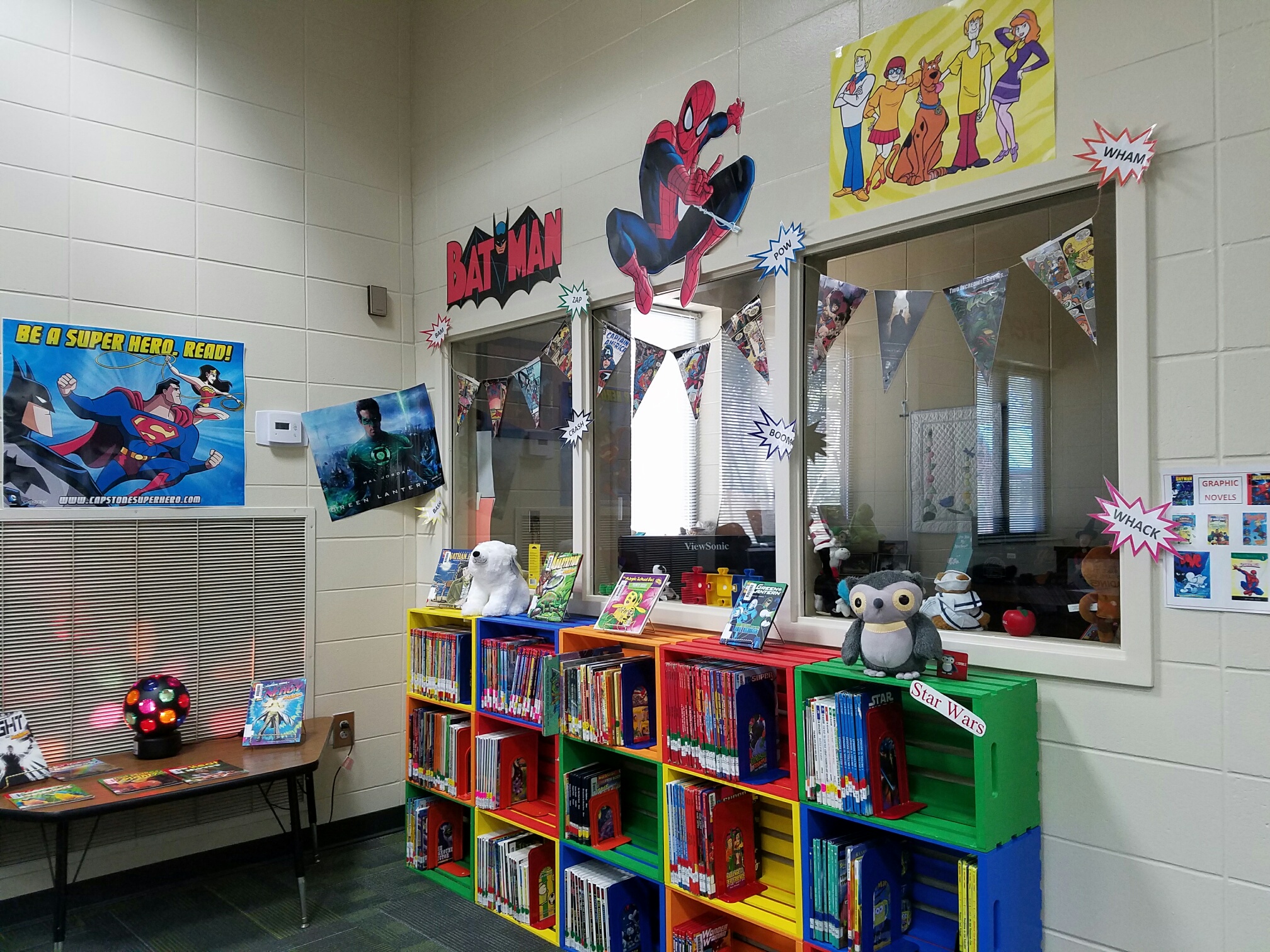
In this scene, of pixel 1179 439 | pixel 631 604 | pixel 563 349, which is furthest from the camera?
pixel 563 349

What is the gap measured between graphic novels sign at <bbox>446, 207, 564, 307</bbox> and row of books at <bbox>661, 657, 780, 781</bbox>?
1.72 m

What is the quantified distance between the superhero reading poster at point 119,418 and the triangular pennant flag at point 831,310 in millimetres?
2342

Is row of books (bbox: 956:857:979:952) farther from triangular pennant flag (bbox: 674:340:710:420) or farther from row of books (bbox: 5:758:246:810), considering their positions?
row of books (bbox: 5:758:246:810)

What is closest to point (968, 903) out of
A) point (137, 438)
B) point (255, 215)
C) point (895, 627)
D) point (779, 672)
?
point (895, 627)

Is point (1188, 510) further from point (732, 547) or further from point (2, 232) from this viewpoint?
point (2, 232)

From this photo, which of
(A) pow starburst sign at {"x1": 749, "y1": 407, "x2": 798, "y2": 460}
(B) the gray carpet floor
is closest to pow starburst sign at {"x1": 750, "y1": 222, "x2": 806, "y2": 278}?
(A) pow starburst sign at {"x1": 749, "y1": 407, "x2": 798, "y2": 460}

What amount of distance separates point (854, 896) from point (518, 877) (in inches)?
55.2

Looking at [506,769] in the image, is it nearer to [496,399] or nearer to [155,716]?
[155,716]

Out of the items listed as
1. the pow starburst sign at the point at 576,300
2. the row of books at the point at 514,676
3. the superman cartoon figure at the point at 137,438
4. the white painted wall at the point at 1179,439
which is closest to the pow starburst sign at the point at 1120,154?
the white painted wall at the point at 1179,439

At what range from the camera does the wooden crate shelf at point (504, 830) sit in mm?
3068

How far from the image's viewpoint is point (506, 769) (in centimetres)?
332

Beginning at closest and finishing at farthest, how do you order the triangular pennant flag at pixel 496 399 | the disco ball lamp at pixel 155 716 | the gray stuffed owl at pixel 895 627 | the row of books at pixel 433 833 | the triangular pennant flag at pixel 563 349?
the gray stuffed owl at pixel 895 627 < the disco ball lamp at pixel 155 716 < the triangular pennant flag at pixel 563 349 < the row of books at pixel 433 833 < the triangular pennant flag at pixel 496 399

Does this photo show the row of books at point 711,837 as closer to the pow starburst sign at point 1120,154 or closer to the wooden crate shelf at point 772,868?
the wooden crate shelf at point 772,868

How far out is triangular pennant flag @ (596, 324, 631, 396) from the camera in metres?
3.31
